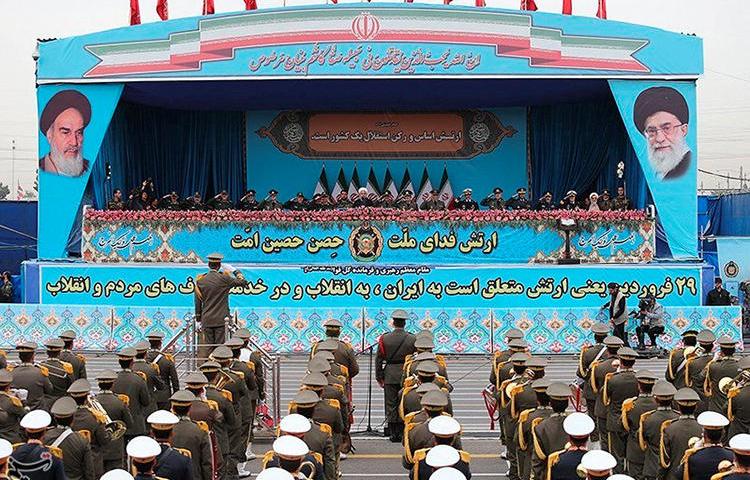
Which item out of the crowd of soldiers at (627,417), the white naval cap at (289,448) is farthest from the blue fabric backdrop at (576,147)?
the white naval cap at (289,448)

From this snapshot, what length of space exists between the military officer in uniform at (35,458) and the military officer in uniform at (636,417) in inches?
185

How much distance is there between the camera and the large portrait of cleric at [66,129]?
24359 millimetres

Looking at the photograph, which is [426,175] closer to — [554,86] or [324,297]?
[554,86]

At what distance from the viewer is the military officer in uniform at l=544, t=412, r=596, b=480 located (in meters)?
7.11

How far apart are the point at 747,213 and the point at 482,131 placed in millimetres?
8599

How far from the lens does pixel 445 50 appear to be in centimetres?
2384

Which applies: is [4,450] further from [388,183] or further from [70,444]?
[388,183]

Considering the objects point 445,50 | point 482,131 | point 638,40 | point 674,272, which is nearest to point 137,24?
point 445,50

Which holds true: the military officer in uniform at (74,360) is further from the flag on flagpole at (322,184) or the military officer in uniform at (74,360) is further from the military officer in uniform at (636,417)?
the flag on flagpole at (322,184)

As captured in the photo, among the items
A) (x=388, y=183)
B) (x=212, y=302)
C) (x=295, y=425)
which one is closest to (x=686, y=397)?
(x=295, y=425)

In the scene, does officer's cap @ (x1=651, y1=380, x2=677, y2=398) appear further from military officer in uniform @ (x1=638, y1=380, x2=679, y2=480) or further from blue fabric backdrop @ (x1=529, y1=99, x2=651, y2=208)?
blue fabric backdrop @ (x1=529, y1=99, x2=651, y2=208)

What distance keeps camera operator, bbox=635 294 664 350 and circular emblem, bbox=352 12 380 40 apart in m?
8.25

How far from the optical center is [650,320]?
68.3 feet

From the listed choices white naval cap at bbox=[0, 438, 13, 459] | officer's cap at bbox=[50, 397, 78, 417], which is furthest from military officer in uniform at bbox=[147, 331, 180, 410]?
white naval cap at bbox=[0, 438, 13, 459]
